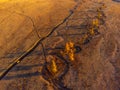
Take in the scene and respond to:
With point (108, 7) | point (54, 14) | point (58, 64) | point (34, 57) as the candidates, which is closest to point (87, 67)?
point (58, 64)

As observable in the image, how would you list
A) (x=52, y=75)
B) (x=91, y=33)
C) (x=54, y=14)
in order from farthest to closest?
1. (x=54, y=14)
2. (x=91, y=33)
3. (x=52, y=75)

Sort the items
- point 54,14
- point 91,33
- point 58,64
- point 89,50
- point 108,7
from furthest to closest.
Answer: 1. point 108,7
2. point 54,14
3. point 91,33
4. point 89,50
5. point 58,64

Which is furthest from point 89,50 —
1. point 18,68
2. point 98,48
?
point 18,68

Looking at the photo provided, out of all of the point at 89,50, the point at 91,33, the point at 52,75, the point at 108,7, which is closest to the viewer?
the point at 52,75

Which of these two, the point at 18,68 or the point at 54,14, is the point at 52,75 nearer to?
the point at 18,68

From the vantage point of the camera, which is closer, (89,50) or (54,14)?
(89,50)

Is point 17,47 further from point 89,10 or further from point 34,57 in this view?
point 89,10
